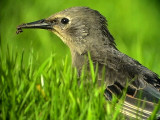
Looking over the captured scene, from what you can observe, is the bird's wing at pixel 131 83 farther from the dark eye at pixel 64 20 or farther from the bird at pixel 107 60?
the dark eye at pixel 64 20

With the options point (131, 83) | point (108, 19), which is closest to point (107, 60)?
point (131, 83)

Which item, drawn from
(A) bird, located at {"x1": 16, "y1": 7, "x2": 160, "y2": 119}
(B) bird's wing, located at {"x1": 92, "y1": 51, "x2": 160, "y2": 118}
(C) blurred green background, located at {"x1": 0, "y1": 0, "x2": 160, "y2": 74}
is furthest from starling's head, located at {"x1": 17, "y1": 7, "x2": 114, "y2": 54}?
(C) blurred green background, located at {"x1": 0, "y1": 0, "x2": 160, "y2": 74}

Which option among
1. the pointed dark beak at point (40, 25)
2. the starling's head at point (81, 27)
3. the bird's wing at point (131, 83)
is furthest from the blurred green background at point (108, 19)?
the bird's wing at point (131, 83)

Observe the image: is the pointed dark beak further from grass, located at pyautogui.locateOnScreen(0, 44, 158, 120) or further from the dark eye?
grass, located at pyautogui.locateOnScreen(0, 44, 158, 120)

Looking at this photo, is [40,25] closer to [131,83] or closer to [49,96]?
[131,83]

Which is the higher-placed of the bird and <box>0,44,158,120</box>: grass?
the bird

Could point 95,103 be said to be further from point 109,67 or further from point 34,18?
point 34,18
